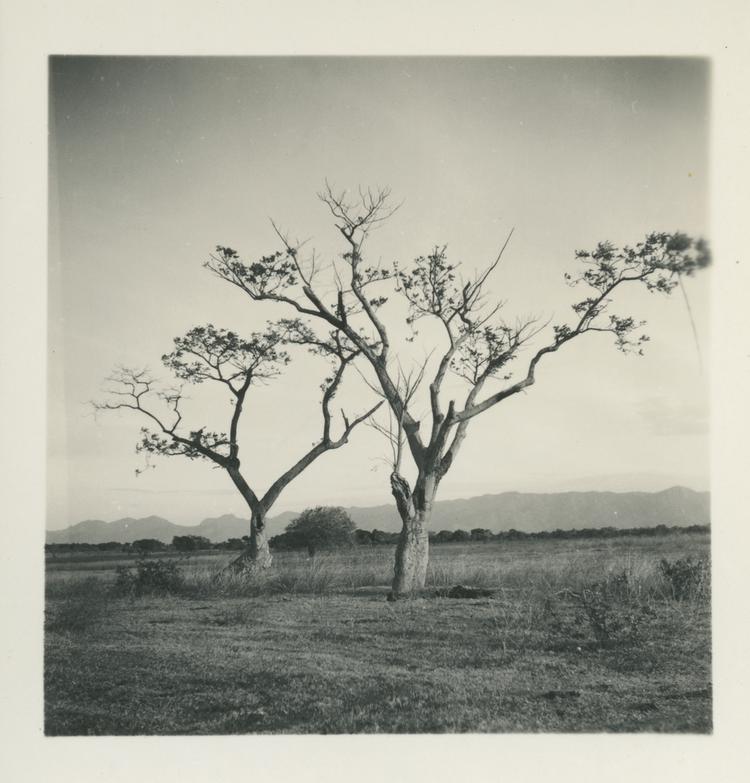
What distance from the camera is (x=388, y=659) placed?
25.2 ft

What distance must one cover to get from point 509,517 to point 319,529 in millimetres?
4675

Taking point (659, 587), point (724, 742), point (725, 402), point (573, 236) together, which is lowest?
point (724, 742)

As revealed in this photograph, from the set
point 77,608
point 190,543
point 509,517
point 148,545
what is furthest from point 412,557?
point 77,608

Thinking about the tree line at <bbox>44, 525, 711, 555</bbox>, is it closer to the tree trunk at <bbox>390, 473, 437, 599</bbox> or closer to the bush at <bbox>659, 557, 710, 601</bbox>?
the bush at <bbox>659, 557, 710, 601</bbox>

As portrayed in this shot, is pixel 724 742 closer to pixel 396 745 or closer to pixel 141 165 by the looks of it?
pixel 396 745

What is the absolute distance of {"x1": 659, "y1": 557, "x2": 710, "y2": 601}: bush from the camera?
28.4ft

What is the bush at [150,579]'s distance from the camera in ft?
33.8

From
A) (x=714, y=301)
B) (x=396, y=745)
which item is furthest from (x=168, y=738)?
(x=714, y=301)

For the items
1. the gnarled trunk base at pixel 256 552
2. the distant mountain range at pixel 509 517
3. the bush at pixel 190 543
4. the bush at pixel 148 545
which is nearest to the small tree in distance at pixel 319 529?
the distant mountain range at pixel 509 517

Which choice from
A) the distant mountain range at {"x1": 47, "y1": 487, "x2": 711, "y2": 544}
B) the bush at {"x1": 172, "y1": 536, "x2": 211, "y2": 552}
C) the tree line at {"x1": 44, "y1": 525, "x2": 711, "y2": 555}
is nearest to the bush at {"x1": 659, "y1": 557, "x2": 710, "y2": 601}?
the tree line at {"x1": 44, "y1": 525, "x2": 711, "y2": 555}

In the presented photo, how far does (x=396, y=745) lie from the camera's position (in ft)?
22.3

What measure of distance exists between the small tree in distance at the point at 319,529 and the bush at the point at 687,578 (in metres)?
7.34

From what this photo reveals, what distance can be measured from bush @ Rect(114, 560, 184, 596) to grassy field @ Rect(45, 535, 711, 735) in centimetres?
27

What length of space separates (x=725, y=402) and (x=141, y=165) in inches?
278
